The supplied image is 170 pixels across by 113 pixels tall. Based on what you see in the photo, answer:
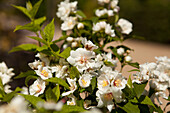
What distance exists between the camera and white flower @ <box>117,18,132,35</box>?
101 centimetres

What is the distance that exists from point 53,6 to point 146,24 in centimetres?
324

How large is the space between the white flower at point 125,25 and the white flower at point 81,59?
384 millimetres

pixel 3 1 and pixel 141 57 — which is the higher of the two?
pixel 3 1

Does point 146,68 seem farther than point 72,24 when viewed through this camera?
No

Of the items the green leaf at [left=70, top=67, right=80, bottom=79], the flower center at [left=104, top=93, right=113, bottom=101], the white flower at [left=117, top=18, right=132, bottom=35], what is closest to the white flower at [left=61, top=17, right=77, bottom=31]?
the white flower at [left=117, top=18, right=132, bottom=35]

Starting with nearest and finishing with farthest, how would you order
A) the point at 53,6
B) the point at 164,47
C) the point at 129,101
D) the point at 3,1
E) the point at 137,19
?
1. the point at 129,101
2. the point at 3,1
3. the point at 164,47
4. the point at 137,19
5. the point at 53,6

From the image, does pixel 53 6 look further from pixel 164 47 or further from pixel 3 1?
pixel 164 47

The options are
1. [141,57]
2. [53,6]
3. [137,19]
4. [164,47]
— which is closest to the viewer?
[141,57]

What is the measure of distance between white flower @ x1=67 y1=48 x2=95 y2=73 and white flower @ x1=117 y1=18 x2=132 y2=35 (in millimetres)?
384

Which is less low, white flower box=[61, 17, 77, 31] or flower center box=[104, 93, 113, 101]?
white flower box=[61, 17, 77, 31]

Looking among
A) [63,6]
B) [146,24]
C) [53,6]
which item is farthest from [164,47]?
[63,6]

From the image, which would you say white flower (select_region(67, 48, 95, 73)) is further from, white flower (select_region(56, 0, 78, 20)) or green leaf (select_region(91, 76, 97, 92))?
white flower (select_region(56, 0, 78, 20))

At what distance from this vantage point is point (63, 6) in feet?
3.29

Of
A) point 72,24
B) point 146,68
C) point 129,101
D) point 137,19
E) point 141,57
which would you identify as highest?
point 137,19
